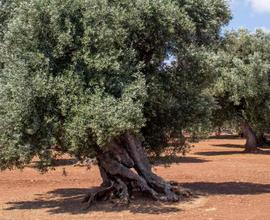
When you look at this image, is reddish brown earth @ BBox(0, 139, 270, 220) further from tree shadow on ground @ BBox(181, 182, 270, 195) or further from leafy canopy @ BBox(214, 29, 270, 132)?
leafy canopy @ BBox(214, 29, 270, 132)

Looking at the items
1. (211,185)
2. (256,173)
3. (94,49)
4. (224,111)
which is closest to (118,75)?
(94,49)

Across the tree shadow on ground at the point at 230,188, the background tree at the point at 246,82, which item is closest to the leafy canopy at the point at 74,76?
the tree shadow on ground at the point at 230,188

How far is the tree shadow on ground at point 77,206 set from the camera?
1616 centimetres

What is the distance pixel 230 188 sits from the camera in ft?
68.1

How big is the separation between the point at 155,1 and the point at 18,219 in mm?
7333

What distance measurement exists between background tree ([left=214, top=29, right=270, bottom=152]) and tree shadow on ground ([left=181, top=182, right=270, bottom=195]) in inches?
558

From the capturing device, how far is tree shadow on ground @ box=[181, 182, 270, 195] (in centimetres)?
1959

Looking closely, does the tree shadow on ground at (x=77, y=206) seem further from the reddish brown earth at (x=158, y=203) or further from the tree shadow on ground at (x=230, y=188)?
the tree shadow on ground at (x=230, y=188)

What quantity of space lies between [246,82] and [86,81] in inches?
917

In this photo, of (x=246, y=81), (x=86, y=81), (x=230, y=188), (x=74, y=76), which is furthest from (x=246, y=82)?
(x=74, y=76)

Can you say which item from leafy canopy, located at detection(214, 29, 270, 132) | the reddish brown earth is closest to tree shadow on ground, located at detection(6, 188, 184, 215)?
the reddish brown earth

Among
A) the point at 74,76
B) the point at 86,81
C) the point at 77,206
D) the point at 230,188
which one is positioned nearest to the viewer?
the point at 74,76

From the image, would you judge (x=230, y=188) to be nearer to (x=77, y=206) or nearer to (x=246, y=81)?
(x=77, y=206)

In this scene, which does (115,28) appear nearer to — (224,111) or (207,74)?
(207,74)
